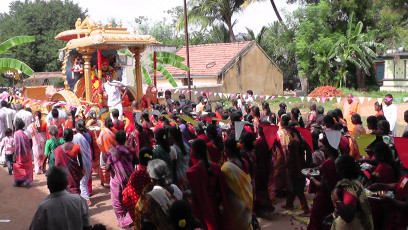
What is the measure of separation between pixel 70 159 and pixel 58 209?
11.5 ft

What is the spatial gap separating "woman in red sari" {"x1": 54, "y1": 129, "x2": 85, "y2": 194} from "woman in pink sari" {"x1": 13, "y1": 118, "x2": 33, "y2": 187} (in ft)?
9.42

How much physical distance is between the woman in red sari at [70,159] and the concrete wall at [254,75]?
748 inches

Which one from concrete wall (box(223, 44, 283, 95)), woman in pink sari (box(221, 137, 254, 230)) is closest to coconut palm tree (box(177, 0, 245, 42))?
concrete wall (box(223, 44, 283, 95))

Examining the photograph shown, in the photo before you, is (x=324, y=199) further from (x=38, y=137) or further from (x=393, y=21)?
(x=393, y=21)

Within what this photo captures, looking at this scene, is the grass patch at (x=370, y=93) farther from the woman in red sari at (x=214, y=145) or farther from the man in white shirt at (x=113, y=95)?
the woman in red sari at (x=214, y=145)

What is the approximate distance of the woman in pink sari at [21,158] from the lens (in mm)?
9636

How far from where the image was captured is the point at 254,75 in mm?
27875

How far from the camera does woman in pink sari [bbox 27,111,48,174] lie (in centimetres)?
1108

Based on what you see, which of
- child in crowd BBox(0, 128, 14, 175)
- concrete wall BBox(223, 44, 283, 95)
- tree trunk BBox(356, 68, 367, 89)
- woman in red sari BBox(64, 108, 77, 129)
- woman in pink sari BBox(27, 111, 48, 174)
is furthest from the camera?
tree trunk BBox(356, 68, 367, 89)

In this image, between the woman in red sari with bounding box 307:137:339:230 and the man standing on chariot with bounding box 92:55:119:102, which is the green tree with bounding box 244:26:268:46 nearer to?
the man standing on chariot with bounding box 92:55:119:102

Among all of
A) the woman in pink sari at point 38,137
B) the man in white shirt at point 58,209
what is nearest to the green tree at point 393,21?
the woman in pink sari at point 38,137

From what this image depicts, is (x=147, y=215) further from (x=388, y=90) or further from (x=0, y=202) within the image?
(x=388, y=90)

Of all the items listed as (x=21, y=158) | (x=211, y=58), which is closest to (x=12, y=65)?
(x=21, y=158)

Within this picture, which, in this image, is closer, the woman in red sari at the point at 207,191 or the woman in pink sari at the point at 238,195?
the woman in red sari at the point at 207,191
